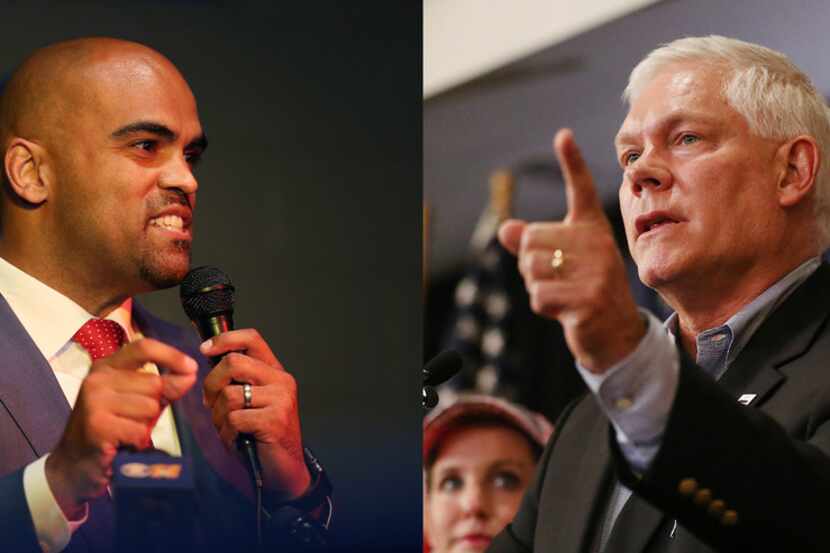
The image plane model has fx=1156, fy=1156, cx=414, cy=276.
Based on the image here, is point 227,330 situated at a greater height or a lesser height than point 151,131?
lesser

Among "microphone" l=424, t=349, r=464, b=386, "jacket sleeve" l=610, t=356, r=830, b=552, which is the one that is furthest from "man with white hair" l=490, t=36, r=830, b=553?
"microphone" l=424, t=349, r=464, b=386

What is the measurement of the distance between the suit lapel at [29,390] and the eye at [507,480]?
149 cm

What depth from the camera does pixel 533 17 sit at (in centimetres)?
343

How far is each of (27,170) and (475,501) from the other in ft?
5.73

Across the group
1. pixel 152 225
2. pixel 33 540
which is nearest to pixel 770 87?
pixel 152 225

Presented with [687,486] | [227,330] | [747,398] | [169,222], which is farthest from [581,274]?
[169,222]

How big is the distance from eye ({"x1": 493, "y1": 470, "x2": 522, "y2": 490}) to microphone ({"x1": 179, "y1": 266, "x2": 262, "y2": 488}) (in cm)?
107

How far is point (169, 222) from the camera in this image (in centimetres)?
266

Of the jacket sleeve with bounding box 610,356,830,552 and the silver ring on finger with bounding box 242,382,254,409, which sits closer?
the jacket sleeve with bounding box 610,356,830,552

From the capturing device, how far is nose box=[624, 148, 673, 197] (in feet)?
8.93

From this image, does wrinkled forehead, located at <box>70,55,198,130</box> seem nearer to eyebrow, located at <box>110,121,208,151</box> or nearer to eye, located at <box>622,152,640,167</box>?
eyebrow, located at <box>110,121,208,151</box>

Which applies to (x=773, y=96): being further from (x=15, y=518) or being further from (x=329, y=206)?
(x=15, y=518)

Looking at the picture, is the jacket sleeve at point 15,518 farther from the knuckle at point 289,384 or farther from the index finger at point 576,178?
the index finger at point 576,178

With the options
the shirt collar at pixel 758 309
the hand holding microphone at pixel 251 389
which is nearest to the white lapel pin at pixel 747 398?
the shirt collar at pixel 758 309
